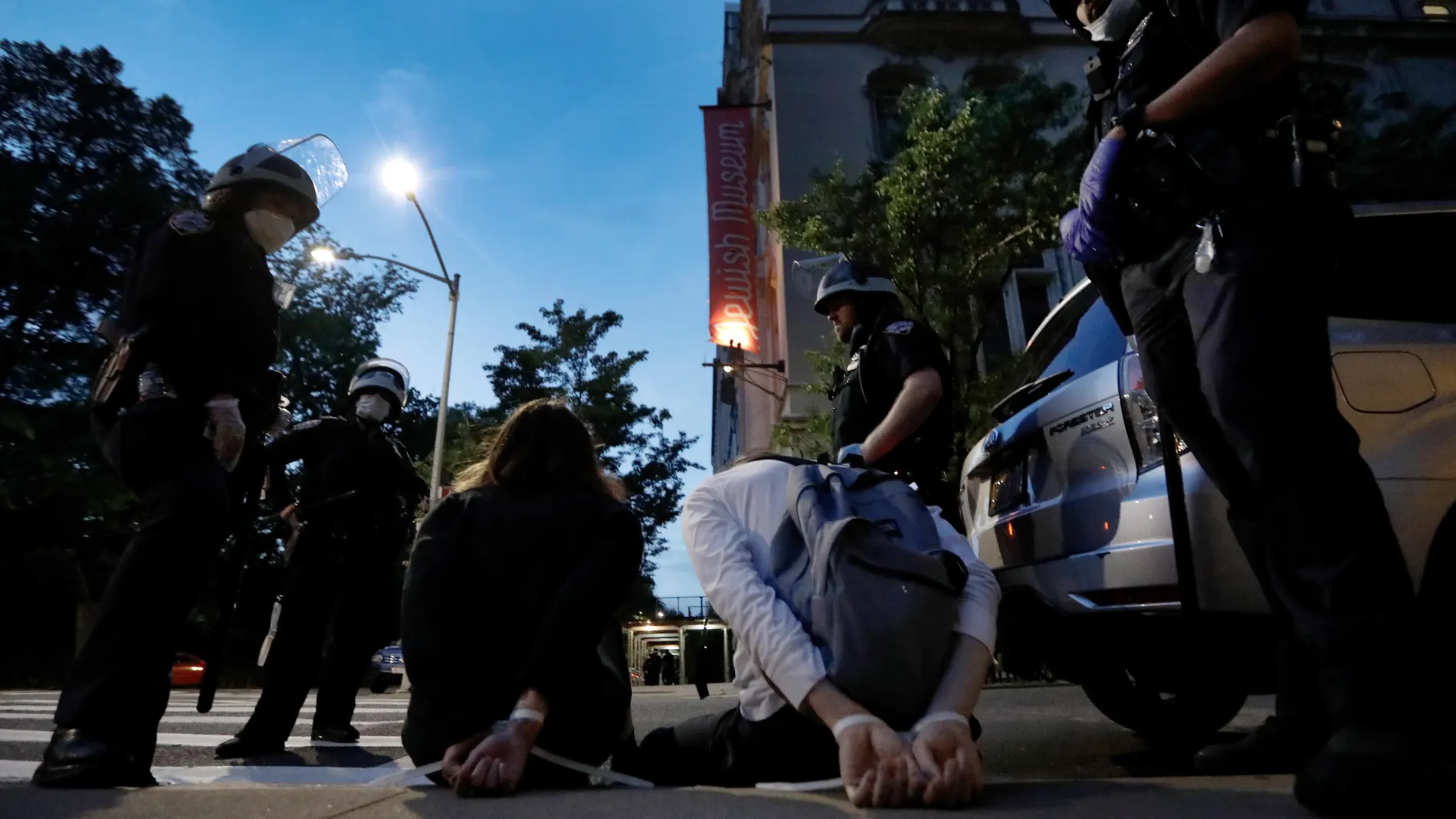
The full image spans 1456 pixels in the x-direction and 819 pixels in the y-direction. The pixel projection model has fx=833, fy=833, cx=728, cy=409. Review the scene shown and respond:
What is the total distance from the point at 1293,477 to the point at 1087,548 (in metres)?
1.13

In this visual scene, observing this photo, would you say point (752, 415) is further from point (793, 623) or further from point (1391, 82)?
point (793, 623)

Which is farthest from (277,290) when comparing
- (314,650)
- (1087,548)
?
(1087,548)

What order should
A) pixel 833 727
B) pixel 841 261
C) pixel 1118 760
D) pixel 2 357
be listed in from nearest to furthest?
pixel 833 727 → pixel 1118 760 → pixel 841 261 → pixel 2 357

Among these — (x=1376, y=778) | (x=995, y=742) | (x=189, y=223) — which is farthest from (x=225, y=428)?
(x=995, y=742)

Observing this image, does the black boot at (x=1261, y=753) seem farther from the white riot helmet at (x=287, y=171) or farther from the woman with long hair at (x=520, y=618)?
the white riot helmet at (x=287, y=171)

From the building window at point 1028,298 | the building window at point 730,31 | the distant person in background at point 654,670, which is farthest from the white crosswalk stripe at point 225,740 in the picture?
the building window at point 730,31

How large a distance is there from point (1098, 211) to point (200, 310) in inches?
102

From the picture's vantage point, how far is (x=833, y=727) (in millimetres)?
1514

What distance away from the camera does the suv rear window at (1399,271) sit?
225 cm

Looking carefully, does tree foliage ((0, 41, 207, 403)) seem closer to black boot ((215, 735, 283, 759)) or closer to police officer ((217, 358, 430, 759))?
police officer ((217, 358, 430, 759))

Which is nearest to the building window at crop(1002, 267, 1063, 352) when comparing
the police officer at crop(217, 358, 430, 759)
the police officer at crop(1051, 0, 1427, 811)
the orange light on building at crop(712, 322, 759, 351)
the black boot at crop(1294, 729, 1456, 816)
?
the orange light on building at crop(712, 322, 759, 351)

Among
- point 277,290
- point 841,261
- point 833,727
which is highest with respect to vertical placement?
point 841,261

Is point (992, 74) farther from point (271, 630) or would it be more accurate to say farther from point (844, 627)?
point (844, 627)

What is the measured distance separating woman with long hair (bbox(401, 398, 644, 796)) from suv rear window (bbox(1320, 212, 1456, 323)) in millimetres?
2055
